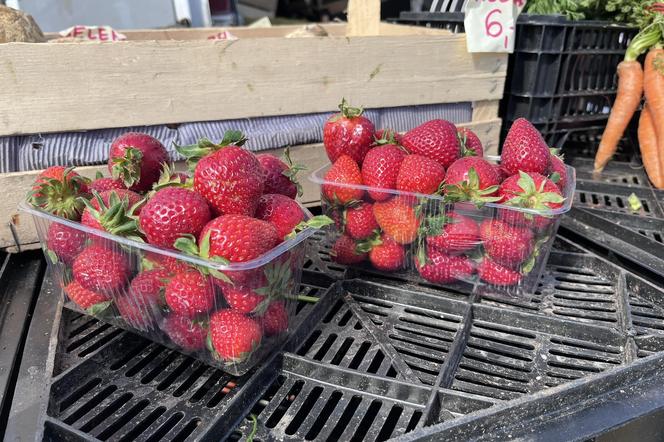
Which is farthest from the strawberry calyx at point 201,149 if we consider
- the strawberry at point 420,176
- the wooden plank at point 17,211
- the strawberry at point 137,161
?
the wooden plank at point 17,211

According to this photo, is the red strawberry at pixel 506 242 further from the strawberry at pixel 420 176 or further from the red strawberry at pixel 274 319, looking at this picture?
the red strawberry at pixel 274 319

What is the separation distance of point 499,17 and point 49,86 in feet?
3.95

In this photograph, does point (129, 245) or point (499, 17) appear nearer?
point (129, 245)

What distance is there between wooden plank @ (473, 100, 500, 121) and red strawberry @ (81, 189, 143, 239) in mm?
1185

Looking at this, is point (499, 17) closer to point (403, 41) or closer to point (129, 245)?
point (403, 41)

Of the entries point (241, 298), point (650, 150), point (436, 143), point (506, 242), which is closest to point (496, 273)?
point (506, 242)

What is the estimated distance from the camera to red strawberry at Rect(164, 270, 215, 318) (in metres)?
0.73

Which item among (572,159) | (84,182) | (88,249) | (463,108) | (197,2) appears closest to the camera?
(88,249)

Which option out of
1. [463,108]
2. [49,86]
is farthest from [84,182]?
[463,108]

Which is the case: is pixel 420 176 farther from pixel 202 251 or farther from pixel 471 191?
pixel 202 251

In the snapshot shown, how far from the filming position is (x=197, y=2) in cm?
328

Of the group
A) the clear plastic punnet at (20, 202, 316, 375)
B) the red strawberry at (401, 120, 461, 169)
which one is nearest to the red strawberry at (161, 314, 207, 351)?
the clear plastic punnet at (20, 202, 316, 375)

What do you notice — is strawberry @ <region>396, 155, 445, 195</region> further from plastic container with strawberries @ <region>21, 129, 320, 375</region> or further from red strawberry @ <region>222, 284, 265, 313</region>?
red strawberry @ <region>222, 284, 265, 313</region>

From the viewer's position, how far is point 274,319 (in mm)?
815
